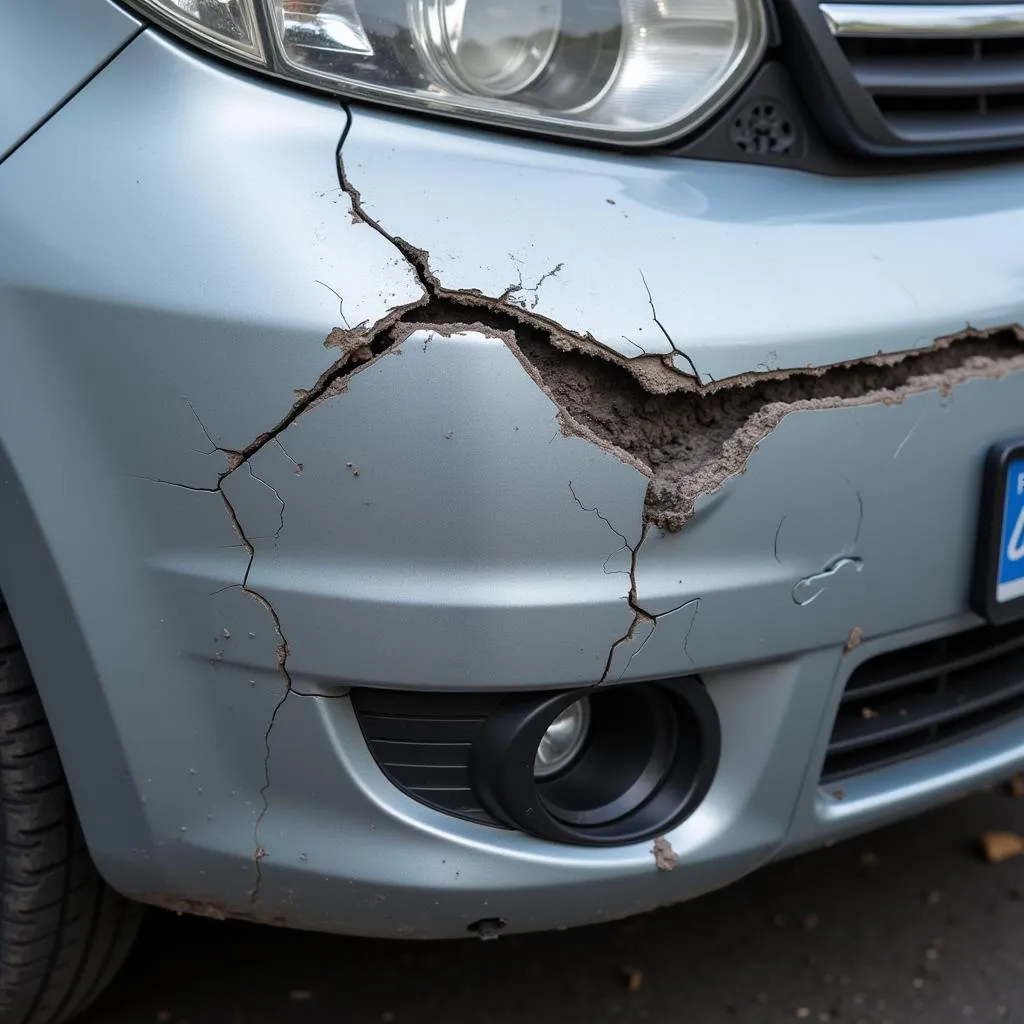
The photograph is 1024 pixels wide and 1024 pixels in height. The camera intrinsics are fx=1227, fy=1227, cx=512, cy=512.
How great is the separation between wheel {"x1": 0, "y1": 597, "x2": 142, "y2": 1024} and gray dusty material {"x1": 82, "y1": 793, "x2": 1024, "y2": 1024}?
0.21 metres

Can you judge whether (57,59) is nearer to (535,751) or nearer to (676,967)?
(535,751)

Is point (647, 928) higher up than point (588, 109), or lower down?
lower down

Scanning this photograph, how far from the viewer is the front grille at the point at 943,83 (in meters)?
1.41

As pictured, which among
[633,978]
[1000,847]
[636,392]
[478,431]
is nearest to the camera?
[478,431]

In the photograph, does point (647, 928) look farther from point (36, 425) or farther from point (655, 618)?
point (36, 425)

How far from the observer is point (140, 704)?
4.25ft

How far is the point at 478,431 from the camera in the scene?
3.83 feet

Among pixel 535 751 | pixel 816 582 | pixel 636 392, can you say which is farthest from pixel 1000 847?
pixel 636 392

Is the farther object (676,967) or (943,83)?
(676,967)

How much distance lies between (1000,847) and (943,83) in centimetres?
136

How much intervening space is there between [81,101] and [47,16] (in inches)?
3.9

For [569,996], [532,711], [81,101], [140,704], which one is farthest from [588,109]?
[569,996]

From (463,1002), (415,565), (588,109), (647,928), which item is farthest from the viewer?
(647,928)

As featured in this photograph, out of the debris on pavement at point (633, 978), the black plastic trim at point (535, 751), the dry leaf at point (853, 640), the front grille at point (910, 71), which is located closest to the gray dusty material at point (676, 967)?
the debris on pavement at point (633, 978)
